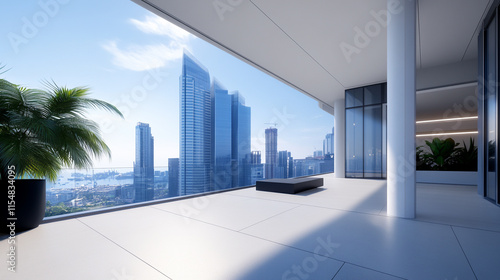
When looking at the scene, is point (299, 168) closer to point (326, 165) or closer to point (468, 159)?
point (326, 165)

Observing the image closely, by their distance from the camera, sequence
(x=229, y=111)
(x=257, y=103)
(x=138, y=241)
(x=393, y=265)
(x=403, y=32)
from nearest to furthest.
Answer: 1. (x=393, y=265)
2. (x=138, y=241)
3. (x=403, y=32)
4. (x=229, y=111)
5. (x=257, y=103)

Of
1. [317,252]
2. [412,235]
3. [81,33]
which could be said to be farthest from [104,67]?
[412,235]

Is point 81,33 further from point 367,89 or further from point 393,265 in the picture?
point 367,89

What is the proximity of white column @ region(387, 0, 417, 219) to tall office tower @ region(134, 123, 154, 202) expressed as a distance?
15.2 ft

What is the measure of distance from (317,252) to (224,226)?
53.3 inches

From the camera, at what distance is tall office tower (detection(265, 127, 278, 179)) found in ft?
30.3

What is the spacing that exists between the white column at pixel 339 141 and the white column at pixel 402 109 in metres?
7.25

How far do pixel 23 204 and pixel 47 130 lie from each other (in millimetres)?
1076

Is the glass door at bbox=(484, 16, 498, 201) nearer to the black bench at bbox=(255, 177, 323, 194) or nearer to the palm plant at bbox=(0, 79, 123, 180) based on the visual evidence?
the black bench at bbox=(255, 177, 323, 194)

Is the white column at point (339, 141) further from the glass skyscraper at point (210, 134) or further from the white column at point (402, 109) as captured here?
the white column at point (402, 109)

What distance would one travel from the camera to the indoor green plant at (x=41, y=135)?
8.66 feet

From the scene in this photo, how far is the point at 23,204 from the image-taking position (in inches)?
111

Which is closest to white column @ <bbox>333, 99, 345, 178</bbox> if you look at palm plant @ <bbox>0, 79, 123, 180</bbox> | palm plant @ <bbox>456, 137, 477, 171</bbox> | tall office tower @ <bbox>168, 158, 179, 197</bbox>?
palm plant @ <bbox>456, 137, 477, 171</bbox>

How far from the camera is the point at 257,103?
60.7 ft
